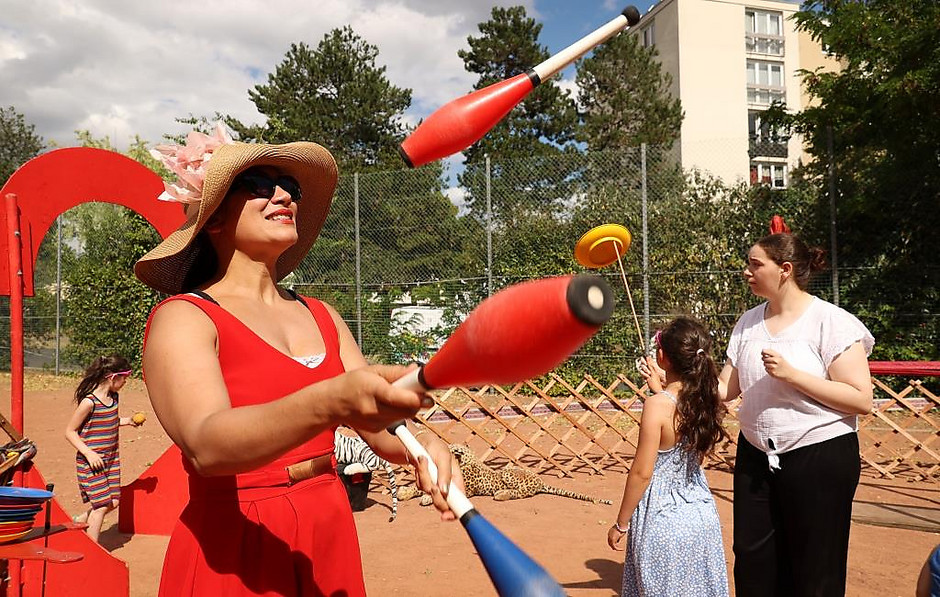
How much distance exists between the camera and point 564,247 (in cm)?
1201

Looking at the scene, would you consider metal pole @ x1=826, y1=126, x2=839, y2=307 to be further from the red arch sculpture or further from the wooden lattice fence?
the red arch sculpture

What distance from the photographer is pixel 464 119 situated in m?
1.89

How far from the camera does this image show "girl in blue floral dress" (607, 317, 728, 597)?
122 inches

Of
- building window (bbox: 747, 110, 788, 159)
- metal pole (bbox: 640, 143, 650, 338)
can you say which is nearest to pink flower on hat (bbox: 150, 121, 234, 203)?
metal pole (bbox: 640, 143, 650, 338)

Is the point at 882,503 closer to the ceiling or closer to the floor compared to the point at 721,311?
closer to the floor

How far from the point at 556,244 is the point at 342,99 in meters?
17.0

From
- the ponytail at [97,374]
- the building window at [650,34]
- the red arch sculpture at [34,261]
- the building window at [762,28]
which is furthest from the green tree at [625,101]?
the building window at [762,28]

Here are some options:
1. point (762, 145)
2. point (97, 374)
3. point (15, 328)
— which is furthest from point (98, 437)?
point (762, 145)

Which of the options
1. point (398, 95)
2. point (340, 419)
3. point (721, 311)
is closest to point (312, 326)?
point (340, 419)

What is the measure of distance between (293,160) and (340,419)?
105 centimetres

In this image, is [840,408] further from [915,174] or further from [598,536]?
[915,174]

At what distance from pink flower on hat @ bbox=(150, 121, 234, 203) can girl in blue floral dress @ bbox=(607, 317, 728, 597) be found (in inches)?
85.1

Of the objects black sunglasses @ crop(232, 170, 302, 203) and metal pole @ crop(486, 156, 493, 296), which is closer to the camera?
black sunglasses @ crop(232, 170, 302, 203)

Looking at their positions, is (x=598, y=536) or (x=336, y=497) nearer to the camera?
(x=336, y=497)
